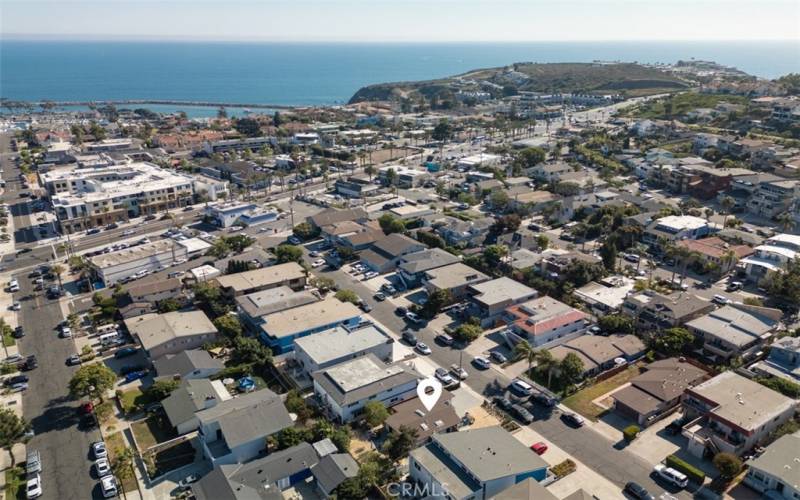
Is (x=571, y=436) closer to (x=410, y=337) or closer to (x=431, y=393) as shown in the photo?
(x=431, y=393)

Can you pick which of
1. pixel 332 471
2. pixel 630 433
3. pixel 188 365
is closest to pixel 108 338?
pixel 188 365

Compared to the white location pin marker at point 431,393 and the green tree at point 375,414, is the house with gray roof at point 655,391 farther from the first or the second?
the green tree at point 375,414

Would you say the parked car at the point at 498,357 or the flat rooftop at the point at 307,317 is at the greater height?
the flat rooftop at the point at 307,317

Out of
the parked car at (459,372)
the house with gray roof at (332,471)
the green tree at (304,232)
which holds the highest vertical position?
the green tree at (304,232)

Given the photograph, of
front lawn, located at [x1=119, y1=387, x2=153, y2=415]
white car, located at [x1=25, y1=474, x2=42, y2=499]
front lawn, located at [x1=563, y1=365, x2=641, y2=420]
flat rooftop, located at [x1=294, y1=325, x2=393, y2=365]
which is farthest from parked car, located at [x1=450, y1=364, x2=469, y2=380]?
white car, located at [x1=25, y1=474, x2=42, y2=499]

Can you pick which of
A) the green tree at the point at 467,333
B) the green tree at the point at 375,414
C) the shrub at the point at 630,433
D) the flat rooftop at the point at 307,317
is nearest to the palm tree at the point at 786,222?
the green tree at the point at 467,333

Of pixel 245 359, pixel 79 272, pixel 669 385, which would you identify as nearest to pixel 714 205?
pixel 669 385
